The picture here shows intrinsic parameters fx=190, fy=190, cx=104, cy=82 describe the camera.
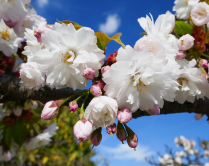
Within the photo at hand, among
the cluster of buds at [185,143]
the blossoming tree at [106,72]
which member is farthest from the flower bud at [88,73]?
the cluster of buds at [185,143]

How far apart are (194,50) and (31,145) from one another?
1.49 meters

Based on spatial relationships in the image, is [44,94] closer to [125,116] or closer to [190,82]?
[125,116]

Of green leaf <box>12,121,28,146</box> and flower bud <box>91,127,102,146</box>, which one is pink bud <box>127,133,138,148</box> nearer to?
flower bud <box>91,127,102,146</box>

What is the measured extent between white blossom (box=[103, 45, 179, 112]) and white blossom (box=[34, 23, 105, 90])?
107 millimetres

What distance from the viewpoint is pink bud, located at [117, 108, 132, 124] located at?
0.66 metres

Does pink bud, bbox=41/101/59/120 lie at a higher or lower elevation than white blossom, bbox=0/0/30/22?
lower

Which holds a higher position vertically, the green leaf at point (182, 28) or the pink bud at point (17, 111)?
the green leaf at point (182, 28)

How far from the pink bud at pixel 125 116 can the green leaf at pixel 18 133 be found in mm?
1222

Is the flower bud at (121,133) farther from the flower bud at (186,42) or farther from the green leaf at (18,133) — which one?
the green leaf at (18,133)

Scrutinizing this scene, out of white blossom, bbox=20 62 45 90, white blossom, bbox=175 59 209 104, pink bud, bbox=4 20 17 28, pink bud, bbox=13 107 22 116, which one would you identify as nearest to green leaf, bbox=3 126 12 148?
pink bud, bbox=13 107 22 116

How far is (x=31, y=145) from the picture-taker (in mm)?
1654

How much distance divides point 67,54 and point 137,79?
29 centimetres

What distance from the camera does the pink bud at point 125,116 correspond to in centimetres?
66

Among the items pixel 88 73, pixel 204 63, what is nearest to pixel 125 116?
pixel 88 73
